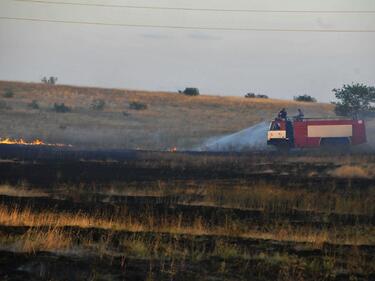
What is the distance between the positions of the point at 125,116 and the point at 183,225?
247 ft

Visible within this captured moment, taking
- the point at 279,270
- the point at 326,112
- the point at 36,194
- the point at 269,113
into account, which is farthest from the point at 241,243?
the point at 269,113

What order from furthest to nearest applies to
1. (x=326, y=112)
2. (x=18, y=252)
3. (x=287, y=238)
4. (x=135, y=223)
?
(x=326, y=112), (x=135, y=223), (x=287, y=238), (x=18, y=252)

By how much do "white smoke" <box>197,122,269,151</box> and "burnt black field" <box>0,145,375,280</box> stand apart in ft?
91.5

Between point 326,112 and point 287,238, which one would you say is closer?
point 287,238

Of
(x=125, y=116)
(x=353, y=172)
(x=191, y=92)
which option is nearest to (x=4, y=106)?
(x=125, y=116)

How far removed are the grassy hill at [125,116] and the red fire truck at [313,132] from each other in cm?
1602

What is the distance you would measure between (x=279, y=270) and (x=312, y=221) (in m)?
6.54

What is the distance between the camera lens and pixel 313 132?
2085 inches

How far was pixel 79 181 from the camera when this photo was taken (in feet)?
89.0

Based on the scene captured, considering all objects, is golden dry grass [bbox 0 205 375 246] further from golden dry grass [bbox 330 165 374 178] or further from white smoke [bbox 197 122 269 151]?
white smoke [bbox 197 122 269 151]

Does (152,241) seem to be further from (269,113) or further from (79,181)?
(269,113)

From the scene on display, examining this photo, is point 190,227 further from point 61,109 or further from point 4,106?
point 4,106

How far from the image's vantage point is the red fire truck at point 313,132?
174ft


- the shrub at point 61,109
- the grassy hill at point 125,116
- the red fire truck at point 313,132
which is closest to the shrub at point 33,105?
the grassy hill at point 125,116
